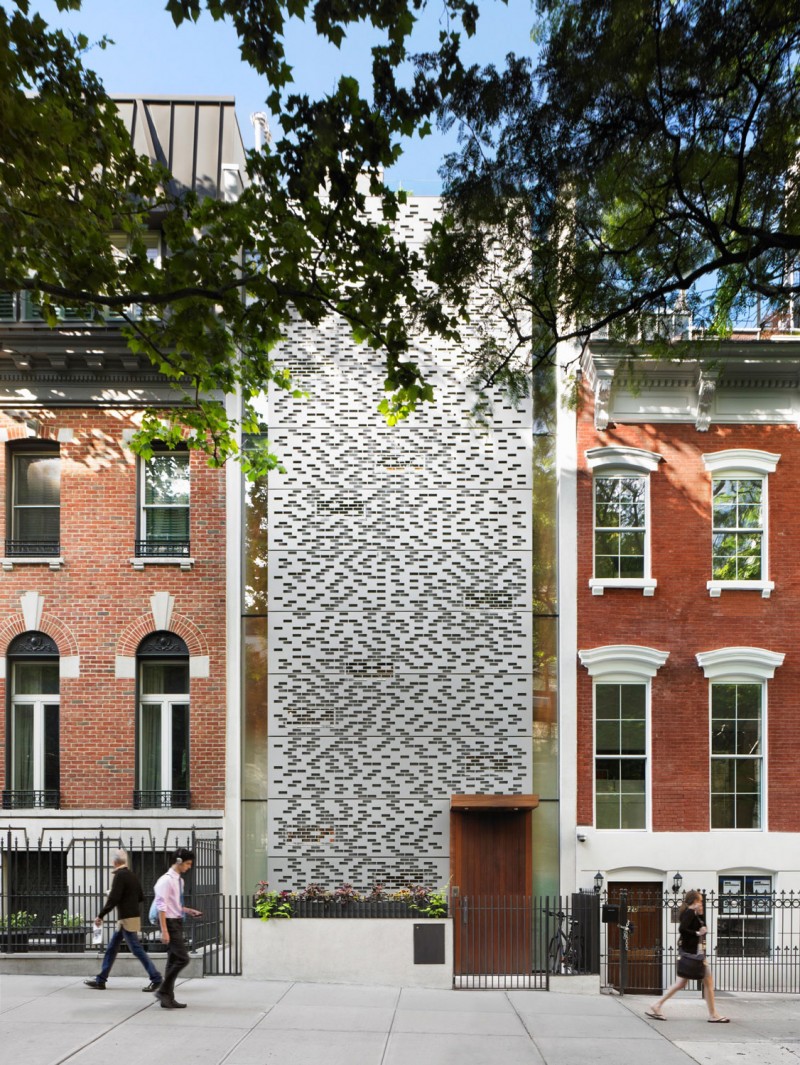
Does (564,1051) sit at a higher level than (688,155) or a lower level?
lower

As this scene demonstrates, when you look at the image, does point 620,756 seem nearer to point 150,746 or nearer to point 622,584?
point 622,584

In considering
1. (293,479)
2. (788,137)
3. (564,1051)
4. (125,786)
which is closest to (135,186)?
(293,479)

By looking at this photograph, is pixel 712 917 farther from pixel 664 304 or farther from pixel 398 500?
pixel 664 304

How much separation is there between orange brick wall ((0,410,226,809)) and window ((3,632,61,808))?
26 centimetres

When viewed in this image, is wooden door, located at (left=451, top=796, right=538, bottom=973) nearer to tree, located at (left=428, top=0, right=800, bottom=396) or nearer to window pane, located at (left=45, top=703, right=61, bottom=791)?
window pane, located at (left=45, top=703, right=61, bottom=791)

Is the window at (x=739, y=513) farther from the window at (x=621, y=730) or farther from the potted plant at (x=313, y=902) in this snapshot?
the potted plant at (x=313, y=902)

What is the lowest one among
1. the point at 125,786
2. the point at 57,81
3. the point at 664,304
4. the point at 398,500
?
the point at 125,786

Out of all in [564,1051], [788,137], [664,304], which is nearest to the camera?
[788,137]

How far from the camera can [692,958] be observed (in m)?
12.1

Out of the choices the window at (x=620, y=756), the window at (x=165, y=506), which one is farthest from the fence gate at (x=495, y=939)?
the window at (x=165, y=506)

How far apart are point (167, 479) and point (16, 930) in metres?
7.63

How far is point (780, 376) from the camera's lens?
57.2 feet

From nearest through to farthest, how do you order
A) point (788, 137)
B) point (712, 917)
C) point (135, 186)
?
point (788, 137)
point (135, 186)
point (712, 917)

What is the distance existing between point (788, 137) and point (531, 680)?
1079 cm
